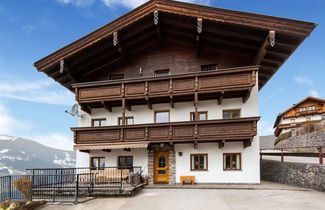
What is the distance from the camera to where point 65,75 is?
16.2m

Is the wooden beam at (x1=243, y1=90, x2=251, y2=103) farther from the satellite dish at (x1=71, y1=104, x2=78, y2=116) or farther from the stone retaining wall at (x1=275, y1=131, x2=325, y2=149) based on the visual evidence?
the stone retaining wall at (x1=275, y1=131, x2=325, y2=149)

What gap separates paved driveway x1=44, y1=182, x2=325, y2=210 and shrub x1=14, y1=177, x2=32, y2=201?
1911 mm

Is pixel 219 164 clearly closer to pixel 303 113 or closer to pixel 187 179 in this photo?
pixel 187 179

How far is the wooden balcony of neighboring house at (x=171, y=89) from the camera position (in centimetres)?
1303

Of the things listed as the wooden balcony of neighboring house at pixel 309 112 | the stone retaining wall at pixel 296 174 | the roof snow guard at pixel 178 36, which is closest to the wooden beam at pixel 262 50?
the roof snow guard at pixel 178 36

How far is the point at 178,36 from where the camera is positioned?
15.7 meters

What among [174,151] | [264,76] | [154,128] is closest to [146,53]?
[154,128]

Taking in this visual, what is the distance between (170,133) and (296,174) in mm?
7882

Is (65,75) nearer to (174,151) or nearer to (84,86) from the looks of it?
(84,86)

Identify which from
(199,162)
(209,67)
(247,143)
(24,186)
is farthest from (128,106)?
(247,143)

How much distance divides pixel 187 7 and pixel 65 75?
34.2 ft

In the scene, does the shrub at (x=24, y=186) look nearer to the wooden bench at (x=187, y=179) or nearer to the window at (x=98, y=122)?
the window at (x=98, y=122)

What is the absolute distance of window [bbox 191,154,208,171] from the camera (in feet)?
45.8

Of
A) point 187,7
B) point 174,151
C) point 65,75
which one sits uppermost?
point 187,7
